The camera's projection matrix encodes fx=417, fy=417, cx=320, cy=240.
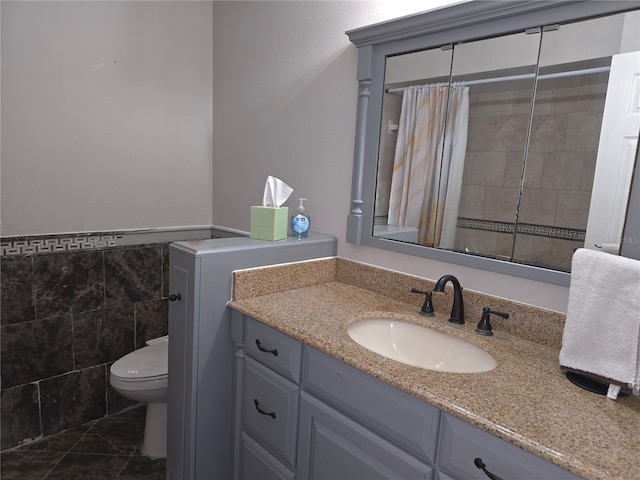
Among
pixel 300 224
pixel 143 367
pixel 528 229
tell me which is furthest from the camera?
pixel 143 367

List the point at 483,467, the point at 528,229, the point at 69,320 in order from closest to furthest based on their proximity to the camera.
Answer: the point at 483,467, the point at 528,229, the point at 69,320

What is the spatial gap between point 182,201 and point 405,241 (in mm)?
1479

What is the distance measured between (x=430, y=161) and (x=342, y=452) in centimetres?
104

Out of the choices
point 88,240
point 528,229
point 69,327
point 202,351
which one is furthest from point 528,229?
point 69,327

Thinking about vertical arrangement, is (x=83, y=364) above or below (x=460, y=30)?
below

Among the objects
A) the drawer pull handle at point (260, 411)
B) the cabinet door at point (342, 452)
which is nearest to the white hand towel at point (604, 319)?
the cabinet door at point (342, 452)

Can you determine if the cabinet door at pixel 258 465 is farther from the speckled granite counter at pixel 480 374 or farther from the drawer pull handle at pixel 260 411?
the speckled granite counter at pixel 480 374

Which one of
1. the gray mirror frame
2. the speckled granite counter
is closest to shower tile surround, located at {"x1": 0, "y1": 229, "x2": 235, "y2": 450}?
the speckled granite counter

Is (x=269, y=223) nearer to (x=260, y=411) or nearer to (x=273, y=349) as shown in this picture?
(x=273, y=349)

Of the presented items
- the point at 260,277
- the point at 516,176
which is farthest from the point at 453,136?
the point at 260,277

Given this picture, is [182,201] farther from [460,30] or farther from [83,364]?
[460,30]

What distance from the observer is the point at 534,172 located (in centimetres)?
130

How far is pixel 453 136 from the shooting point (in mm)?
1491

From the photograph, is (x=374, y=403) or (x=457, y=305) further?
(x=457, y=305)
